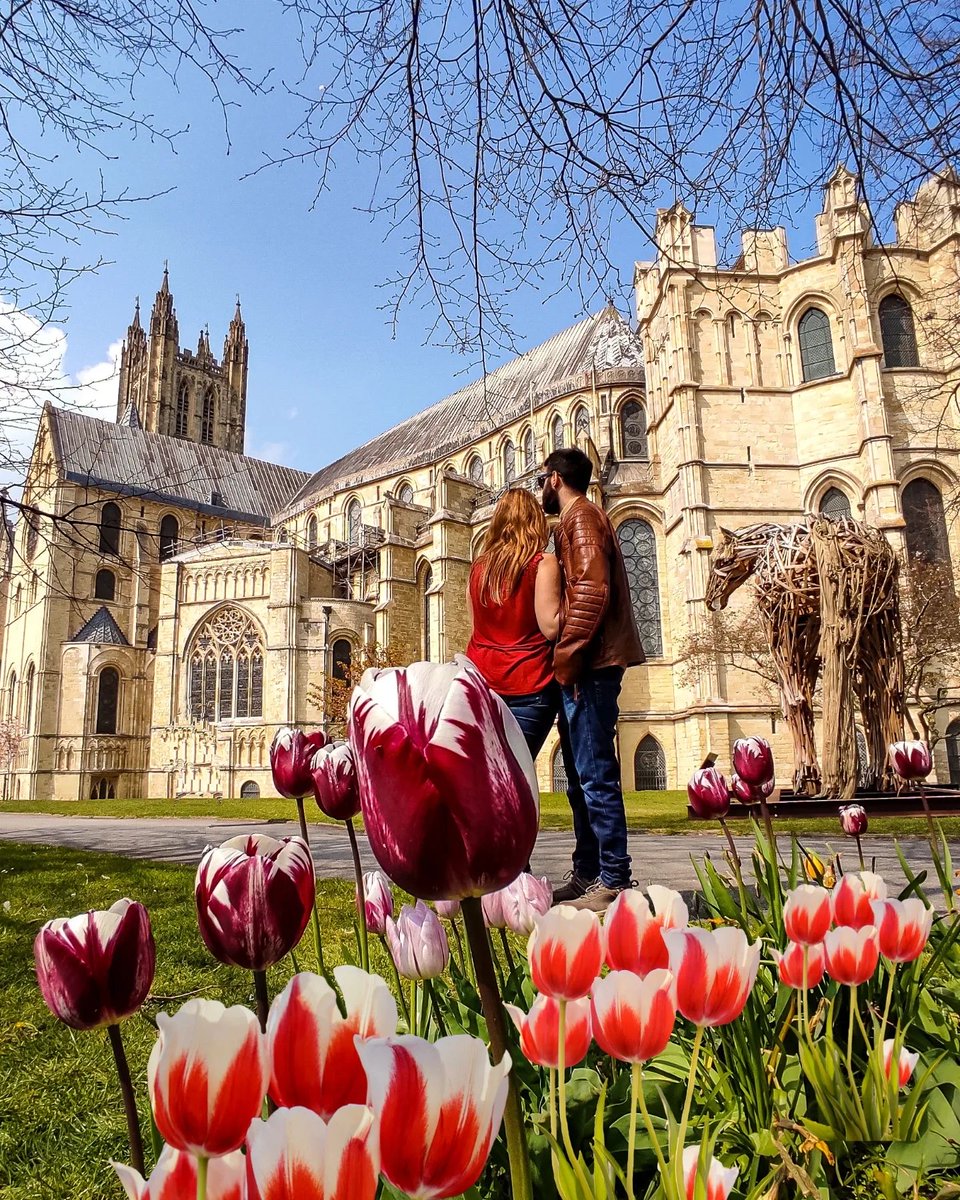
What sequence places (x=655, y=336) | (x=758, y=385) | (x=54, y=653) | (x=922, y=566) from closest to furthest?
(x=922, y=566) → (x=758, y=385) → (x=655, y=336) → (x=54, y=653)

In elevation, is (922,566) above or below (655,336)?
below

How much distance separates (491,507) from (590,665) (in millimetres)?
24205

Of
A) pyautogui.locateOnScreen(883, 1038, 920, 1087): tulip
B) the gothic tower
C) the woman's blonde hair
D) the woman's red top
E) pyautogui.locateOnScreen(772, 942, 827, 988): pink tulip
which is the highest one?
the gothic tower

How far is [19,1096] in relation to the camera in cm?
199

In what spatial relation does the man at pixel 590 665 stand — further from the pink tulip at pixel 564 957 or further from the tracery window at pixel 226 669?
the tracery window at pixel 226 669

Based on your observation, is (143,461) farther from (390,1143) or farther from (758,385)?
(390,1143)

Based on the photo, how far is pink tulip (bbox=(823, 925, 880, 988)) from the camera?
1.09 meters

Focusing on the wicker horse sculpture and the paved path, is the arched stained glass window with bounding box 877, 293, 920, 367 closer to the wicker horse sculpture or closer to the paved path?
the wicker horse sculpture

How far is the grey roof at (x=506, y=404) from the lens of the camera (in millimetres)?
30203

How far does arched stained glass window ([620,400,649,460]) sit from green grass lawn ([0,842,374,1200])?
83.1ft

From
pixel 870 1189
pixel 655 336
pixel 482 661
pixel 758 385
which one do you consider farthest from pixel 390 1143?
pixel 655 336

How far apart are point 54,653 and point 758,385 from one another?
32.9m

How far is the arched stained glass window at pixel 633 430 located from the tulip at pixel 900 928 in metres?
28.0

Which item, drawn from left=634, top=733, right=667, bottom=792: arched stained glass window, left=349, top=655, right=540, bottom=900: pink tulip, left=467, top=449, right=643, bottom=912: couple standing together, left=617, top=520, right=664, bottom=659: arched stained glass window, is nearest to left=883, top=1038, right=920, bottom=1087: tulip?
left=349, top=655, right=540, bottom=900: pink tulip
